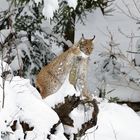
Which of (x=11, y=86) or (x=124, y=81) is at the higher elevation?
(x=11, y=86)

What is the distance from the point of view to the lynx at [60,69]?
21.0ft

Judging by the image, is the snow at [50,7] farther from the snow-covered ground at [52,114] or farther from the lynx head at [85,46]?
the snow-covered ground at [52,114]

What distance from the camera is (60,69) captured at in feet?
20.9

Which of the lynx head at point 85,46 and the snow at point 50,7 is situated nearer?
the snow at point 50,7

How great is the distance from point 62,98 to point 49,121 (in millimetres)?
494

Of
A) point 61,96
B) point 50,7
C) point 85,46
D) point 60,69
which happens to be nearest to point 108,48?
point 85,46

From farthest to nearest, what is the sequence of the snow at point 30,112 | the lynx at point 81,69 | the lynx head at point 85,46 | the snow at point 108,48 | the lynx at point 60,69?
the snow at point 108,48
the lynx head at point 85,46
the lynx at point 81,69
the lynx at point 60,69
the snow at point 30,112

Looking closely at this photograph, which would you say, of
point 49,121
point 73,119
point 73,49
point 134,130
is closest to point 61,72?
point 73,49

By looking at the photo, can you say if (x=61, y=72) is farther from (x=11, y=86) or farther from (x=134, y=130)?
(x=11, y=86)

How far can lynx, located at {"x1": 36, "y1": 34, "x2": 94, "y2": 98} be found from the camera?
639cm

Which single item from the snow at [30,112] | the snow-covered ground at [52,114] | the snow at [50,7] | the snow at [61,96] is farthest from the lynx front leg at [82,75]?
the snow at [30,112]

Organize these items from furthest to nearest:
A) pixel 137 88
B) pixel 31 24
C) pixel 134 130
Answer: pixel 137 88, pixel 31 24, pixel 134 130

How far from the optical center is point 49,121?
4004mm

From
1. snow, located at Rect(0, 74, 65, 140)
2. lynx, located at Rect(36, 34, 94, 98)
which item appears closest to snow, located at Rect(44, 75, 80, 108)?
snow, located at Rect(0, 74, 65, 140)
